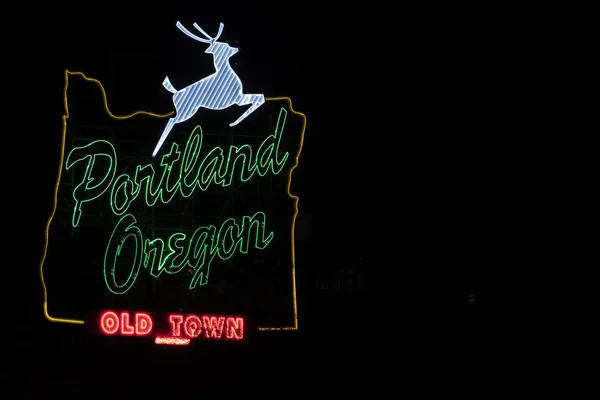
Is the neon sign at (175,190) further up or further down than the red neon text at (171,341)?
further up

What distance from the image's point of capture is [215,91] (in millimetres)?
15977

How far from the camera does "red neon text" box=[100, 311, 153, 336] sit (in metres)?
14.4

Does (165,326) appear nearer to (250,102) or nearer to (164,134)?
(164,134)

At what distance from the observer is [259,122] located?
16281 millimetres

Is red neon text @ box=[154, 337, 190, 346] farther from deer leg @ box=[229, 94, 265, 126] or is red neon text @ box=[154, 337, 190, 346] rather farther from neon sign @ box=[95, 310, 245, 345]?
deer leg @ box=[229, 94, 265, 126]

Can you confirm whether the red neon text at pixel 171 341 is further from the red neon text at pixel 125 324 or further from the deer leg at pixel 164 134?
the deer leg at pixel 164 134

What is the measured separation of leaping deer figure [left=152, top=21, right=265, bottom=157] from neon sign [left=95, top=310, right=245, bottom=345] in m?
3.30

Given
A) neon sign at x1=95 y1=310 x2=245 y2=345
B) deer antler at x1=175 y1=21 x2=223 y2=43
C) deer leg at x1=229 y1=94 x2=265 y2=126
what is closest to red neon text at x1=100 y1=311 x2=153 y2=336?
neon sign at x1=95 y1=310 x2=245 y2=345

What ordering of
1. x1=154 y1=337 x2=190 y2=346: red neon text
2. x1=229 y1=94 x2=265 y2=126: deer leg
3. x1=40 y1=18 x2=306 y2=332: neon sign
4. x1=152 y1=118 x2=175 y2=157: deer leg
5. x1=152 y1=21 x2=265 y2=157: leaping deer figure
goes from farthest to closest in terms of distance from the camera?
1. x1=229 y1=94 x2=265 y2=126: deer leg
2. x1=152 y1=21 x2=265 y2=157: leaping deer figure
3. x1=152 y1=118 x2=175 y2=157: deer leg
4. x1=40 y1=18 x2=306 y2=332: neon sign
5. x1=154 y1=337 x2=190 y2=346: red neon text

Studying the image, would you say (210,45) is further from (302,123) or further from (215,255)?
(215,255)

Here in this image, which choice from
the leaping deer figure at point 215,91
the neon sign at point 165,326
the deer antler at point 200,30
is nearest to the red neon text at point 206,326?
the neon sign at point 165,326

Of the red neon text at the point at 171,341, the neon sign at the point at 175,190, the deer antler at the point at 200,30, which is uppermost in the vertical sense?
the deer antler at the point at 200,30

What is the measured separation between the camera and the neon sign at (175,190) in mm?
15227

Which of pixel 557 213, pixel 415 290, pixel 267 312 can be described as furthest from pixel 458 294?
pixel 267 312
